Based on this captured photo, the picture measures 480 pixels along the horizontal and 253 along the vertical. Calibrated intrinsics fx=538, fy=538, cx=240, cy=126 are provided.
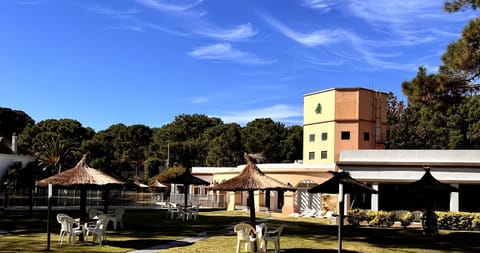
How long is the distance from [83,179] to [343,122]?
97.3 feet

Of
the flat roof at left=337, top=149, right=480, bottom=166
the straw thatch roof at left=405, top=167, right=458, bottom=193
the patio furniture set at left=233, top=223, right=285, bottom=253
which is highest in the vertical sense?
the flat roof at left=337, top=149, right=480, bottom=166

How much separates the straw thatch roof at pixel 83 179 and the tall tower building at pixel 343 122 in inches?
1119

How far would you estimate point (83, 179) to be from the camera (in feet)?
53.1

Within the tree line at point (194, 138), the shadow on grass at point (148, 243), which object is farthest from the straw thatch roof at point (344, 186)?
the tree line at point (194, 138)

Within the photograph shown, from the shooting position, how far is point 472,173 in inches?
1175

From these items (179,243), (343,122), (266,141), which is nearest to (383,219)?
(179,243)

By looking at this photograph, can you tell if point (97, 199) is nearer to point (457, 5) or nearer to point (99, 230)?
point (99, 230)

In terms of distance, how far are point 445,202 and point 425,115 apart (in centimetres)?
3103

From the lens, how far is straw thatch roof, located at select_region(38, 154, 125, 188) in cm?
1596

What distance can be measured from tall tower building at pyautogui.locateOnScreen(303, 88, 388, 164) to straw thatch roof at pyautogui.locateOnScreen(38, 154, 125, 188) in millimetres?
28428

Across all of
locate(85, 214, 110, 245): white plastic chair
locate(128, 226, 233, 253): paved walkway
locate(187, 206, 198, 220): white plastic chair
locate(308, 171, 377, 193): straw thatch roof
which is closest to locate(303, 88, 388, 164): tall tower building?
locate(187, 206, 198, 220): white plastic chair

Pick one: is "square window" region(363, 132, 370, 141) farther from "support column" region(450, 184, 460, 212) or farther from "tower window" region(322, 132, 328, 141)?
"support column" region(450, 184, 460, 212)

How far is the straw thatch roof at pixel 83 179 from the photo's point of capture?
52.4 ft

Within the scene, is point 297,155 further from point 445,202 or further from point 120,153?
point 445,202
